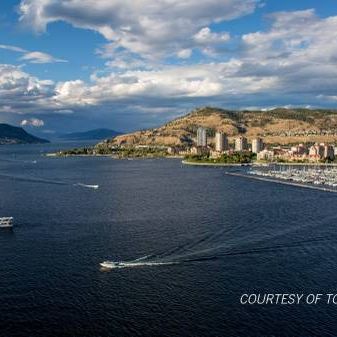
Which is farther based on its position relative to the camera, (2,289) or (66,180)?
(66,180)

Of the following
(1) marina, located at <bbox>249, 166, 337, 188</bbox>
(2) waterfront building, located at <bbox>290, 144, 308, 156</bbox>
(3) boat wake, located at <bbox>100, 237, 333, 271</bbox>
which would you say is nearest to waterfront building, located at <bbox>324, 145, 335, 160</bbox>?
(2) waterfront building, located at <bbox>290, 144, 308, 156</bbox>

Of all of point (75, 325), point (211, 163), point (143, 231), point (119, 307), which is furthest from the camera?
point (211, 163)

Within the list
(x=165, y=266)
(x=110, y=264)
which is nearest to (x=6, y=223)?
(x=110, y=264)

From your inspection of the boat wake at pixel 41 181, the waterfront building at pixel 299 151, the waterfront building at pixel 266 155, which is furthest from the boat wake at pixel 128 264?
the waterfront building at pixel 299 151

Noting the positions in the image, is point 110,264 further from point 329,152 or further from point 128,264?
point 329,152

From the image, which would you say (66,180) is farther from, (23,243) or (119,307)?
(119,307)

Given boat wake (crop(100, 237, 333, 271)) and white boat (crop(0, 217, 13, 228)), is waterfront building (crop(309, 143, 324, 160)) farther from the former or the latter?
white boat (crop(0, 217, 13, 228))

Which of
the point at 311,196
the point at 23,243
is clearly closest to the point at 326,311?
the point at 23,243

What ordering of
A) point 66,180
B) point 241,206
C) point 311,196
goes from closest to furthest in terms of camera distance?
point 241,206 → point 311,196 → point 66,180

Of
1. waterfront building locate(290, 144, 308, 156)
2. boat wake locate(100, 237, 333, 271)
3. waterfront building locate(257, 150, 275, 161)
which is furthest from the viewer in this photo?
waterfront building locate(290, 144, 308, 156)
